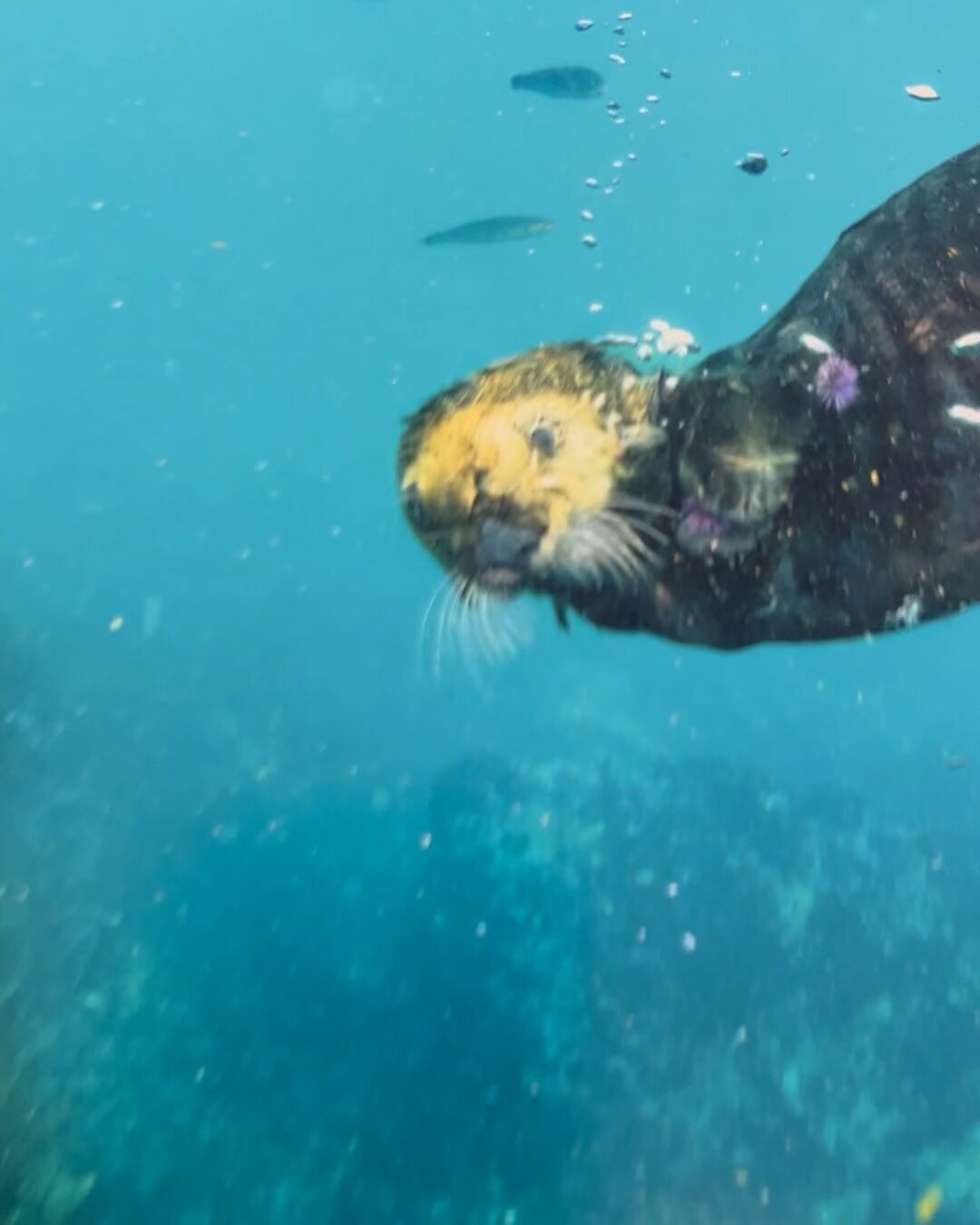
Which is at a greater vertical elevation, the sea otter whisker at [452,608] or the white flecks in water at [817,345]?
the white flecks in water at [817,345]

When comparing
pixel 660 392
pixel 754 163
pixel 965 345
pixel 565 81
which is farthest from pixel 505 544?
pixel 754 163

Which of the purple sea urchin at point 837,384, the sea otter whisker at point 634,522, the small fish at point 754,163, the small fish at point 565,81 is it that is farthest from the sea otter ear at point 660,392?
the small fish at point 754,163

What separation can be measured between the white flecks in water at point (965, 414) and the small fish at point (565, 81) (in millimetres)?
7381

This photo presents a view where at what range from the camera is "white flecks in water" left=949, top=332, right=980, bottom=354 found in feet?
8.20

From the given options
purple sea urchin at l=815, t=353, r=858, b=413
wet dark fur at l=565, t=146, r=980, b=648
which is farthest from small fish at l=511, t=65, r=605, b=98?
purple sea urchin at l=815, t=353, r=858, b=413

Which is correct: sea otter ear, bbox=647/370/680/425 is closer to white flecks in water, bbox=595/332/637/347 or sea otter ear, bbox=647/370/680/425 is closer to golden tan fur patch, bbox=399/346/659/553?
golden tan fur patch, bbox=399/346/659/553

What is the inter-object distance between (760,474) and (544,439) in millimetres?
568

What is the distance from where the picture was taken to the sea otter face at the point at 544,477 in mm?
2518

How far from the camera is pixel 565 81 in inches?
345

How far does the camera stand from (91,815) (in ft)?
34.6

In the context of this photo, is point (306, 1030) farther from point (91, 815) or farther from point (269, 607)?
point (269, 607)

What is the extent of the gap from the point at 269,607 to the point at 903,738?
877 centimetres

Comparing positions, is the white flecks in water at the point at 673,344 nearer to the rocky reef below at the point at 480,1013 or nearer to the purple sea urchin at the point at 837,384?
the purple sea urchin at the point at 837,384

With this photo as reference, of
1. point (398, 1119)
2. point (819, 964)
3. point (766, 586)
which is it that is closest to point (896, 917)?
point (819, 964)
